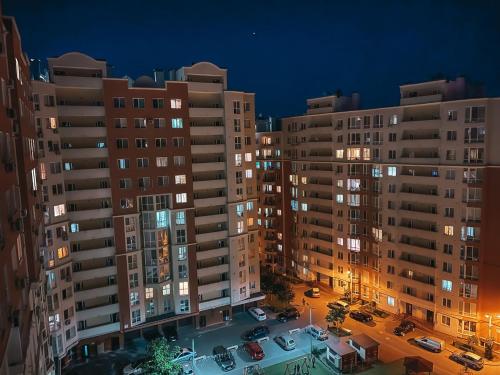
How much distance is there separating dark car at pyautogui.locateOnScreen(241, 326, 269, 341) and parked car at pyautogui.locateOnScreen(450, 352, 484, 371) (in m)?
21.1

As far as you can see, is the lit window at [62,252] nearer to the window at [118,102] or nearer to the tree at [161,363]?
the tree at [161,363]

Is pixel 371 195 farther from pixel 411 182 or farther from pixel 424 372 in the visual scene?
pixel 424 372

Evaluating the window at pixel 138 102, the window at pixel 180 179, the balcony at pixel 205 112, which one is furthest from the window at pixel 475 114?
the window at pixel 138 102

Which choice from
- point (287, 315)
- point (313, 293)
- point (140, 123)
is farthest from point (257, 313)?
point (140, 123)

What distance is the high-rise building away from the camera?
41.7 metres

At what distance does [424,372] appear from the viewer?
38.8 metres

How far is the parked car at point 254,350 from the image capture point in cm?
4321

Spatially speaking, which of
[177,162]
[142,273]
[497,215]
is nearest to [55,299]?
[142,273]

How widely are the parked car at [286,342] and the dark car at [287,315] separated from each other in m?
5.68

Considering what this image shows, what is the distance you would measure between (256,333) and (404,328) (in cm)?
1850

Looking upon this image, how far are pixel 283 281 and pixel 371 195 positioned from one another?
2047cm

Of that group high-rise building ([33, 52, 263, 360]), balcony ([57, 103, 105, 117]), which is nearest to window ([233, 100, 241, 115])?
high-rise building ([33, 52, 263, 360])

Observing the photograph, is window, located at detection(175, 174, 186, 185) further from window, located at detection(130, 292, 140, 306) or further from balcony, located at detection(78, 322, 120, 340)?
balcony, located at detection(78, 322, 120, 340)

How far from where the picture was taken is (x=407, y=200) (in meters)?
49.9
